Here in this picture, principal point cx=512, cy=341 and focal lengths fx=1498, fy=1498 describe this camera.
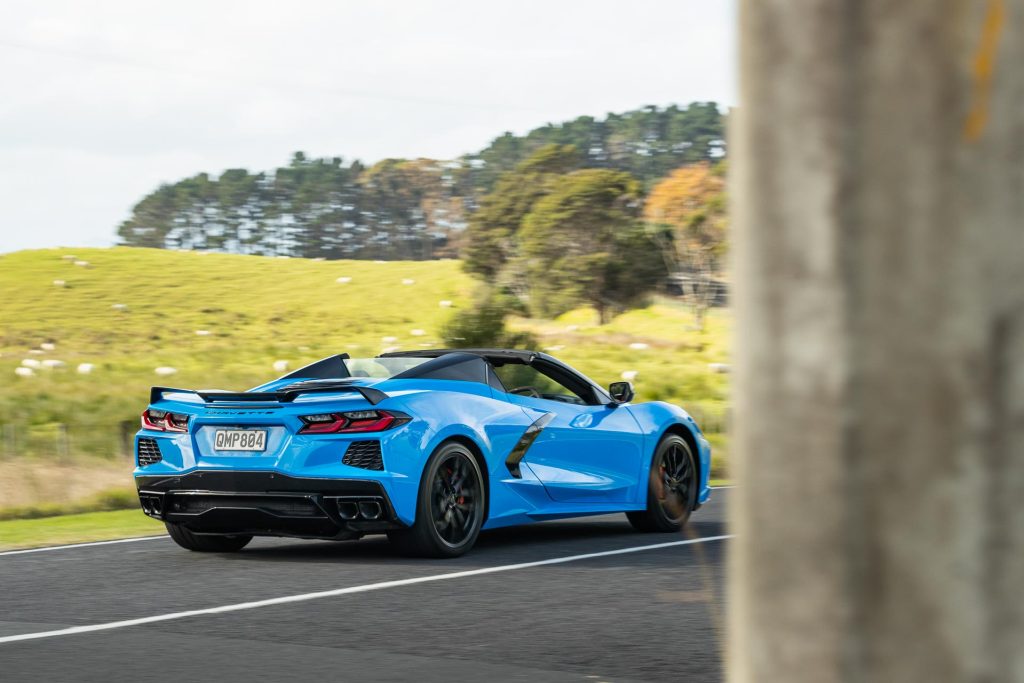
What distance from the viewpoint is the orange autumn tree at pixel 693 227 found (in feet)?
207

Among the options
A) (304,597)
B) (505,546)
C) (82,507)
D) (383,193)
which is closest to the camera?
(304,597)

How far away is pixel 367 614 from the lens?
7.46m

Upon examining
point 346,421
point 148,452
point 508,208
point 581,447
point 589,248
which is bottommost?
point 581,447

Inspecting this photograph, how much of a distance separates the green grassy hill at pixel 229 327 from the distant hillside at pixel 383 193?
51.5 ft

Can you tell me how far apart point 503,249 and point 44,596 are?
61.4 meters

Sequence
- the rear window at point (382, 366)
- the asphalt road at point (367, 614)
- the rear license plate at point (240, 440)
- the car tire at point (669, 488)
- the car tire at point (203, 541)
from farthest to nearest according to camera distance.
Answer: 1. the car tire at point (669, 488)
2. the car tire at point (203, 541)
3. the rear window at point (382, 366)
4. the rear license plate at point (240, 440)
5. the asphalt road at point (367, 614)

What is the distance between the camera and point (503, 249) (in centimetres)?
6938

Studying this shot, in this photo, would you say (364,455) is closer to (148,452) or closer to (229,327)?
(148,452)

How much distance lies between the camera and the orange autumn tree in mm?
62969

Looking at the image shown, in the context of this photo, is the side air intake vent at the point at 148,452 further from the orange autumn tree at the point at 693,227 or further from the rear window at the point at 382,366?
the orange autumn tree at the point at 693,227

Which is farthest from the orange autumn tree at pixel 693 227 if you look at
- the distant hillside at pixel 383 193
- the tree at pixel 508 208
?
the distant hillside at pixel 383 193

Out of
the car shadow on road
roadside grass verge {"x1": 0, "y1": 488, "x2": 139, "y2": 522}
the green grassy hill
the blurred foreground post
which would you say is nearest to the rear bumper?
the car shadow on road

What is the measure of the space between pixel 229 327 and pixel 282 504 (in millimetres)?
60221

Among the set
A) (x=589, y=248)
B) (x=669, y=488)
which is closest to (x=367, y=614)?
(x=669, y=488)
